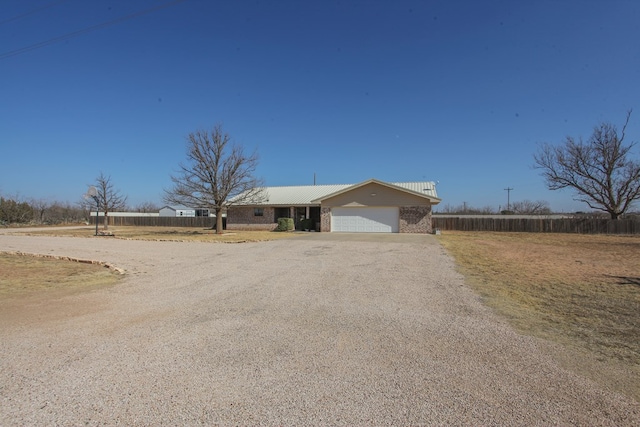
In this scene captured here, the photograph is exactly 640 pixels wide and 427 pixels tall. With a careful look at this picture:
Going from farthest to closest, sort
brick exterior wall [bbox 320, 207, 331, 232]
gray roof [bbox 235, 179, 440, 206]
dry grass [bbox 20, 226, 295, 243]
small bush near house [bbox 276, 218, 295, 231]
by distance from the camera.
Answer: gray roof [bbox 235, 179, 440, 206] → small bush near house [bbox 276, 218, 295, 231] → brick exterior wall [bbox 320, 207, 331, 232] → dry grass [bbox 20, 226, 295, 243]

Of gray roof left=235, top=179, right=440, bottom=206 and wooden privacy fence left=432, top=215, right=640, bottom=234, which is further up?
gray roof left=235, top=179, right=440, bottom=206

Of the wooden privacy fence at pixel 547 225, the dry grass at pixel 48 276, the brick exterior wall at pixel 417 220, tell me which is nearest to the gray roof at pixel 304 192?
the brick exterior wall at pixel 417 220

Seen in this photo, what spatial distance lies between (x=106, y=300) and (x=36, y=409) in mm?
3745

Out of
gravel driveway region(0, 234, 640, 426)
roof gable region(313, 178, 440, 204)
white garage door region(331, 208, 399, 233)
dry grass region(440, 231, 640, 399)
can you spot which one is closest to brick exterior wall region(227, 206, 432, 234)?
white garage door region(331, 208, 399, 233)

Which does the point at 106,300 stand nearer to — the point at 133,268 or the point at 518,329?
the point at 133,268

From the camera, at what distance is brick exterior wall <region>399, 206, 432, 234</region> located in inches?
1057

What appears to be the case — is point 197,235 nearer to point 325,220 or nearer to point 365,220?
point 325,220

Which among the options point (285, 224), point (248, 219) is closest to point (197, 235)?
point (285, 224)

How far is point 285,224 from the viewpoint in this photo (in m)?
29.6

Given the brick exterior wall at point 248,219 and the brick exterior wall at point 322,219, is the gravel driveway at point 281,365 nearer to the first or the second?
the brick exterior wall at point 322,219

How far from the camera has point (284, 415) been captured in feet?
8.48

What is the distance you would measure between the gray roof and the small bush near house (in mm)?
1938

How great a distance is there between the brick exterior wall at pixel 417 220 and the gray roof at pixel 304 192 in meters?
2.90

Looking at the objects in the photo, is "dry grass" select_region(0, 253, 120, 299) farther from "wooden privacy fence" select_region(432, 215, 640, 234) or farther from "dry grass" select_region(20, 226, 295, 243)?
"wooden privacy fence" select_region(432, 215, 640, 234)
